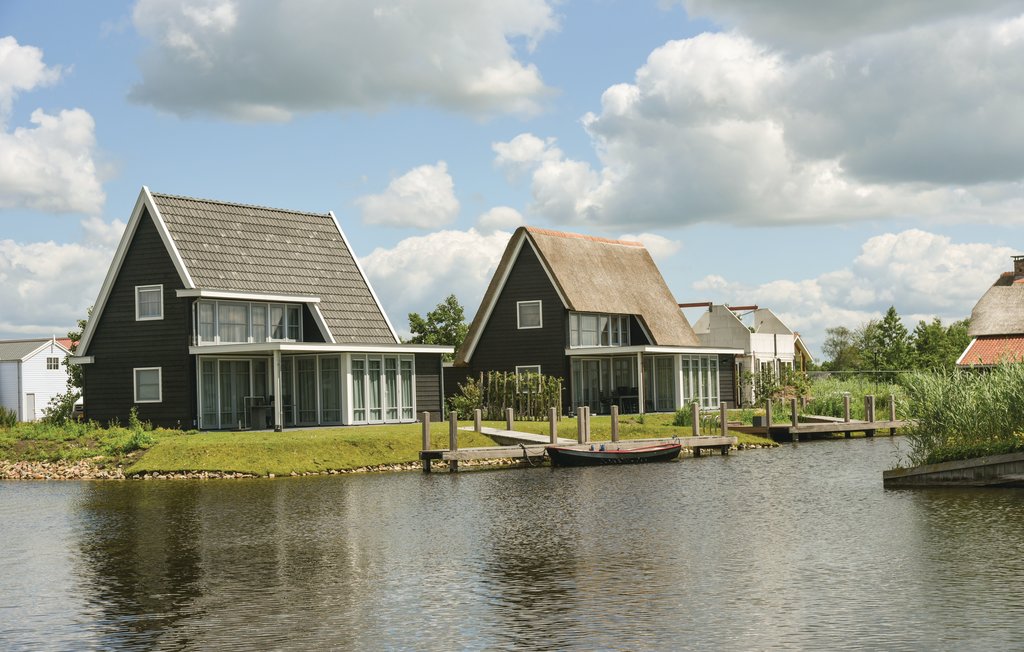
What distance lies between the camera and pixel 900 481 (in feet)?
84.2

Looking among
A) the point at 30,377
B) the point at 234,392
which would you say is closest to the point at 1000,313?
the point at 234,392

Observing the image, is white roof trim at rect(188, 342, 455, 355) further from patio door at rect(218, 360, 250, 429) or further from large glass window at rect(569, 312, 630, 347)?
large glass window at rect(569, 312, 630, 347)

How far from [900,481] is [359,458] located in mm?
14423

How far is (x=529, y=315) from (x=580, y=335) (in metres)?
2.24

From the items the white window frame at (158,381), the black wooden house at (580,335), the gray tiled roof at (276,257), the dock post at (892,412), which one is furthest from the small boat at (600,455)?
the dock post at (892,412)

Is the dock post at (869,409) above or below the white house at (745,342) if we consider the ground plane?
below

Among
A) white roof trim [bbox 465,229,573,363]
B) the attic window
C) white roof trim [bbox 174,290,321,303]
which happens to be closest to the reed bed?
white roof trim [bbox 174,290,321,303]

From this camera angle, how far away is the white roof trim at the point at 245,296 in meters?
38.3

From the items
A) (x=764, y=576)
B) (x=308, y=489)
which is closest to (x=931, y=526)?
(x=764, y=576)

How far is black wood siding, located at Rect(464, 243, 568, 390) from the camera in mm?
49156

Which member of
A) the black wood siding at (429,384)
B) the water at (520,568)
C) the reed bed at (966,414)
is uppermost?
the black wood siding at (429,384)

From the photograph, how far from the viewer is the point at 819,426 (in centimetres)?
4416

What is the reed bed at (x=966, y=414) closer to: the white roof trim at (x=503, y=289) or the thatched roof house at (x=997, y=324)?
the white roof trim at (x=503, y=289)

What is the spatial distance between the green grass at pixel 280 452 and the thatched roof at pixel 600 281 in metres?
14.9
